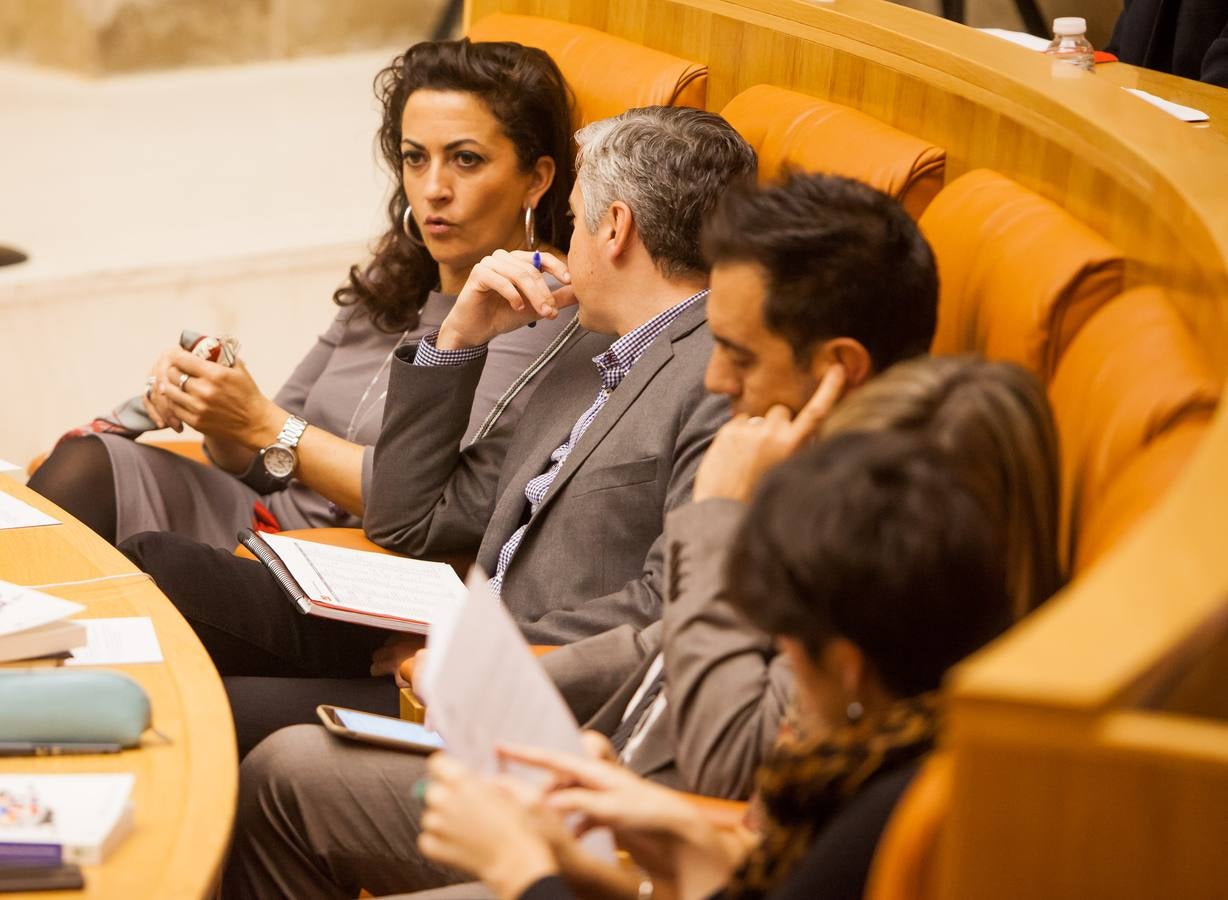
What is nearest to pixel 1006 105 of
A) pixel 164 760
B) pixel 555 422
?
pixel 555 422

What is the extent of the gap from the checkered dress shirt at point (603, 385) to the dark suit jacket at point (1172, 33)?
1.54 m

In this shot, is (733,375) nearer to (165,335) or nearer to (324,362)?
(324,362)

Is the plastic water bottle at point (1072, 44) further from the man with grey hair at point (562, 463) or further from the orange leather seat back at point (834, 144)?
the man with grey hair at point (562, 463)

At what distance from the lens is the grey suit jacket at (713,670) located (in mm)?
1445

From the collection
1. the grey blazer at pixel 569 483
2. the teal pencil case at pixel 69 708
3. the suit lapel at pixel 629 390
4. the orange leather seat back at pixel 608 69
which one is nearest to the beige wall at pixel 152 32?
the orange leather seat back at pixel 608 69

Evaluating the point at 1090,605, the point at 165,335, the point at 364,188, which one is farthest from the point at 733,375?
the point at 364,188

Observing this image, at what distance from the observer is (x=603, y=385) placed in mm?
2266

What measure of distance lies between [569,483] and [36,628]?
0.78 meters

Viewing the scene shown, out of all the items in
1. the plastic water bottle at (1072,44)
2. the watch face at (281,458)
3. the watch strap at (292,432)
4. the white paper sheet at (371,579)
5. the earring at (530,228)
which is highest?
the plastic water bottle at (1072,44)

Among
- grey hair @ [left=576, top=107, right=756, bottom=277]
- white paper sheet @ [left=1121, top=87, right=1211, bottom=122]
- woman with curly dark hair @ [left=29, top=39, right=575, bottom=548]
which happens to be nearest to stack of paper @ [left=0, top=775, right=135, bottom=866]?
grey hair @ [left=576, top=107, right=756, bottom=277]

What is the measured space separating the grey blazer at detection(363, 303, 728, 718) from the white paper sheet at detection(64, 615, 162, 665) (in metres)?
0.44

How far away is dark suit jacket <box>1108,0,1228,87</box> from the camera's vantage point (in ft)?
10.9

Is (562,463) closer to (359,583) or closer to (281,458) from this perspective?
(359,583)

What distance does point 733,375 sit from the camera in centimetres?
175
